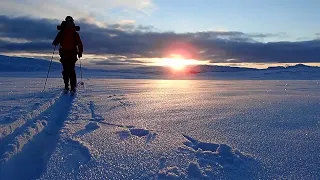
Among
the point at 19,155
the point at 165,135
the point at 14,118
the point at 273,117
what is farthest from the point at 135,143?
the point at 273,117

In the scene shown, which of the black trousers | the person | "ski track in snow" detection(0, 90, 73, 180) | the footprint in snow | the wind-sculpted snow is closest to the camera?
the wind-sculpted snow

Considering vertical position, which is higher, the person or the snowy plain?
the person

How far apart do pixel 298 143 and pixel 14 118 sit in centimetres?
302

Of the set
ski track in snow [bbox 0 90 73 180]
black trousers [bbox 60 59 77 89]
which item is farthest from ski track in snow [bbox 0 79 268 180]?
→ black trousers [bbox 60 59 77 89]

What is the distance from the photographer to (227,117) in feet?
13.5

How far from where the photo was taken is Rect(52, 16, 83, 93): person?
23.5ft

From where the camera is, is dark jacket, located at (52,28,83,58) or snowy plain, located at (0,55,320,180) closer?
snowy plain, located at (0,55,320,180)

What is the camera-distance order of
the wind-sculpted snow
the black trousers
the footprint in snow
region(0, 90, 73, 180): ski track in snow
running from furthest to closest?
1. the black trousers
2. the footprint in snow
3. region(0, 90, 73, 180): ski track in snow
4. the wind-sculpted snow

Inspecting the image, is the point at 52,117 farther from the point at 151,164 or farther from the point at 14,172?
the point at 151,164

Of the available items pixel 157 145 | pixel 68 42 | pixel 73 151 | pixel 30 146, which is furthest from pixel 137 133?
pixel 68 42

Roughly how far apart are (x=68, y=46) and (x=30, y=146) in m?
4.91

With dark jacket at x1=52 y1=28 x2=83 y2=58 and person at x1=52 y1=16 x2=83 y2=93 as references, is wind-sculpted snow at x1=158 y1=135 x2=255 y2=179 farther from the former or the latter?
→ dark jacket at x1=52 y1=28 x2=83 y2=58

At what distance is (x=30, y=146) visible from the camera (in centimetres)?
279

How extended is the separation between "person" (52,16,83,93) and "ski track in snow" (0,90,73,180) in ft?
11.1
